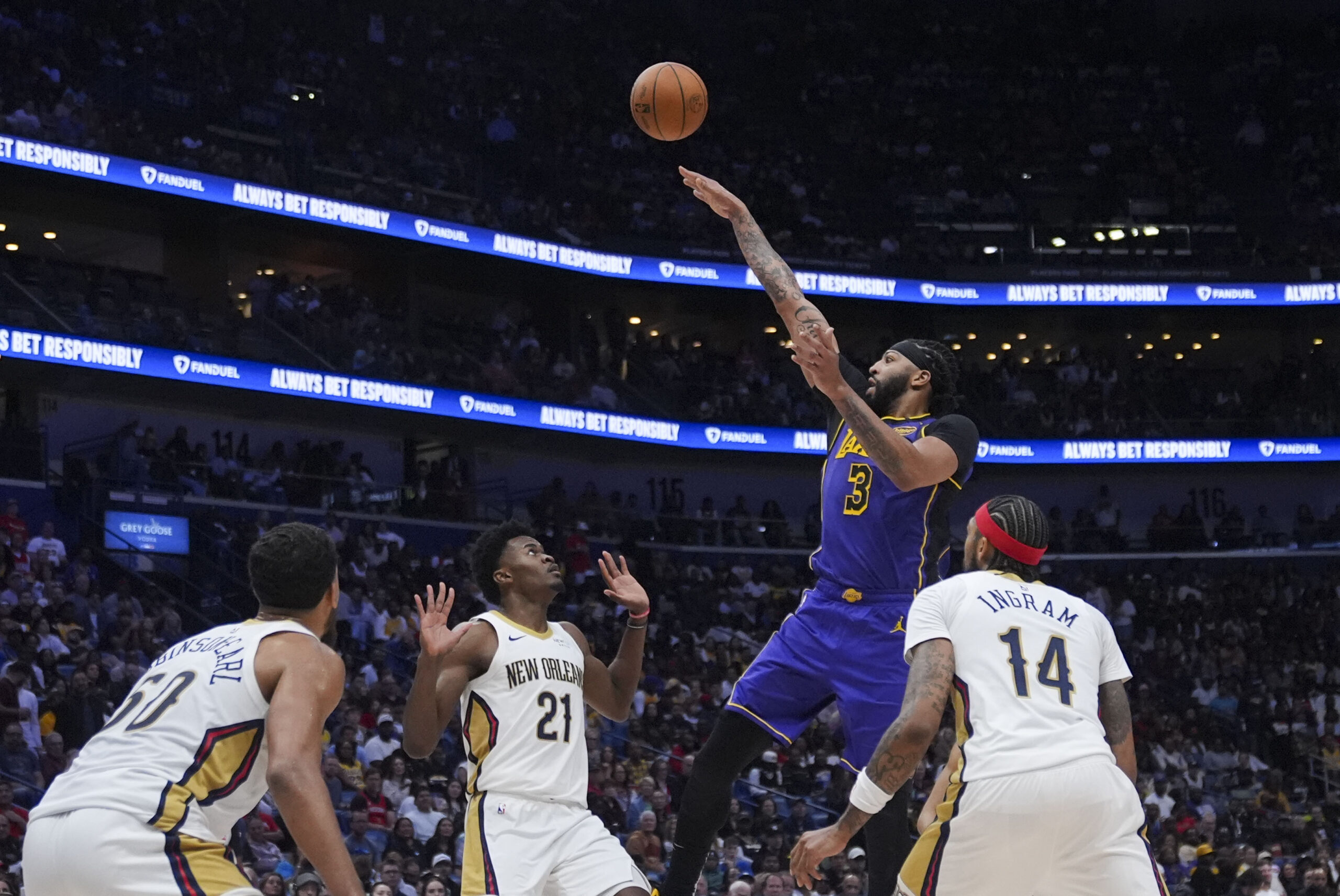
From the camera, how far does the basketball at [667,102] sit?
8656mm

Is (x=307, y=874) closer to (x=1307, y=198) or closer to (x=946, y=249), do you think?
(x=946, y=249)

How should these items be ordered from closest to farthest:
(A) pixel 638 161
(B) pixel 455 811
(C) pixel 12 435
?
(B) pixel 455 811
(C) pixel 12 435
(A) pixel 638 161

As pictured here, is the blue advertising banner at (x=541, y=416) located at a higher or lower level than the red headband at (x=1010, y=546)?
higher

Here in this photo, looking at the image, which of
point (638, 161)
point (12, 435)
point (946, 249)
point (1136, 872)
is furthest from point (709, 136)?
point (1136, 872)

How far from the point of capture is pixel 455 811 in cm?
1360

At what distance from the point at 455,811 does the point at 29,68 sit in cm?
1336

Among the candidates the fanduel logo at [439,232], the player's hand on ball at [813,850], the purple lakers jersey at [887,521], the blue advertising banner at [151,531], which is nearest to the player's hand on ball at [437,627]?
the purple lakers jersey at [887,521]

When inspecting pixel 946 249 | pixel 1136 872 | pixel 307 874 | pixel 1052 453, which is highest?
pixel 946 249

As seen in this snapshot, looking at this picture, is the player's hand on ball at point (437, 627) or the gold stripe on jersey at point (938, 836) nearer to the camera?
the gold stripe on jersey at point (938, 836)

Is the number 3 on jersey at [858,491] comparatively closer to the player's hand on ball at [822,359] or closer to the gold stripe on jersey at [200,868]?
the player's hand on ball at [822,359]

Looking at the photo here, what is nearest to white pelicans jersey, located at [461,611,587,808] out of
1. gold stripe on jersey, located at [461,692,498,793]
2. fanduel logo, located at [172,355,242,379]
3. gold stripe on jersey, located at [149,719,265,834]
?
gold stripe on jersey, located at [461,692,498,793]

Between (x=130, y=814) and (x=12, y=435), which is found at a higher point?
(x=12, y=435)

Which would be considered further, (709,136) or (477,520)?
(709,136)

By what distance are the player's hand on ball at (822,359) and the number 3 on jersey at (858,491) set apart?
2.03ft
